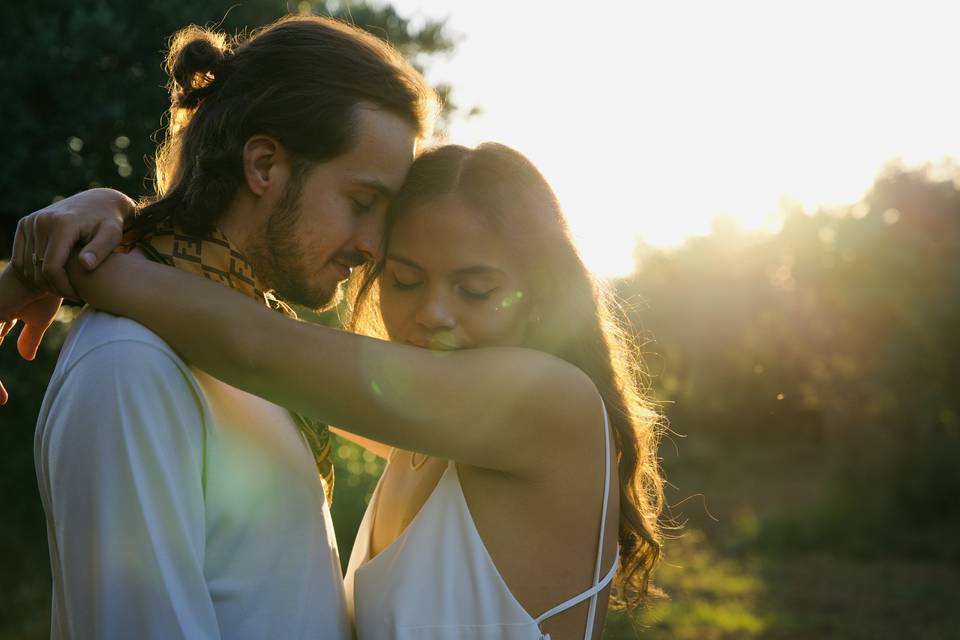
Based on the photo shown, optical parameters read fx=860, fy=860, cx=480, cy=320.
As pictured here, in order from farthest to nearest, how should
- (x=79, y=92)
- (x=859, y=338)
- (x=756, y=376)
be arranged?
(x=756, y=376) → (x=859, y=338) → (x=79, y=92)

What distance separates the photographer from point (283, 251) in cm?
226

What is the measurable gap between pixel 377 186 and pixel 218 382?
2.46 feet

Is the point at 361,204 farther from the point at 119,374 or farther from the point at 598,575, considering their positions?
the point at 598,575

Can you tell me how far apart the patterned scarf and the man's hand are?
285mm

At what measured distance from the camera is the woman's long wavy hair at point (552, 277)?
2479 millimetres

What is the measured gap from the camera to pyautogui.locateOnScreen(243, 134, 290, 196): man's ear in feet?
7.36

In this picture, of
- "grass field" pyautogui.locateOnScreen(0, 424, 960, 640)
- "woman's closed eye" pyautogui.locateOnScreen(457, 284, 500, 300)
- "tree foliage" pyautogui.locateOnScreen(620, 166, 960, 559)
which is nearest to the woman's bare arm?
"woman's closed eye" pyautogui.locateOnScreen(457, 284, 500, 300)

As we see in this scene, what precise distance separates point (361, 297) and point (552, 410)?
1305mm

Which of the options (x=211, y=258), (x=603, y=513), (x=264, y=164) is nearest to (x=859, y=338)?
(x=603, y=513)

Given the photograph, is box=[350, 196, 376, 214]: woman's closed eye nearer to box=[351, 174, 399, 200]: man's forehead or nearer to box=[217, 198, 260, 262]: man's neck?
box=[351, 174, 399, 200]: man's forehead

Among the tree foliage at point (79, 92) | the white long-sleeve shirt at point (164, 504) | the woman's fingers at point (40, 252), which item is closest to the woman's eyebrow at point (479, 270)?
the white long-sleeve shirt at point (164, 504)

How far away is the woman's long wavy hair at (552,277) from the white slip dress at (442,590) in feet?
1.68

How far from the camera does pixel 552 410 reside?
217 centimetres

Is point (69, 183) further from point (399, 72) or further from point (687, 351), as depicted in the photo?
point (687, 351)
